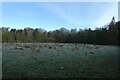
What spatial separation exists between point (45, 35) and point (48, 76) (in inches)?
2113

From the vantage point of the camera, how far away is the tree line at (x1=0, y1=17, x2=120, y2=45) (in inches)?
1764

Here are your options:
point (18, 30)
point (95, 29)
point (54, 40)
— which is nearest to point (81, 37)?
point (95, 29)

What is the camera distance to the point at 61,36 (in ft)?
198

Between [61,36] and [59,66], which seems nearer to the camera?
[59,66]

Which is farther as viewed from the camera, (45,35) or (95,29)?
(45,35)

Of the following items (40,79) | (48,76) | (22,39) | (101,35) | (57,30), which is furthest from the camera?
(57,30)

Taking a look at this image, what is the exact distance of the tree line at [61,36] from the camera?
44.8 metres

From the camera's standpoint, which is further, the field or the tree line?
the tree line

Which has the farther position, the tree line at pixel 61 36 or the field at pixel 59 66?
the tree line at pixel 61 36

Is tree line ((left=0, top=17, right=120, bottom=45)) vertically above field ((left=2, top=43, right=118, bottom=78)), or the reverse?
tree line ((left=0, top=17, right=120, bottom=45))

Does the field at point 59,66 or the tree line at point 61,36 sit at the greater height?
the tree line at point 61,36

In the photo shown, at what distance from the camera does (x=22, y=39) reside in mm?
57438

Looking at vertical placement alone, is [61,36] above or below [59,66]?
above

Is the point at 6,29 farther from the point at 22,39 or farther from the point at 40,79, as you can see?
the point at 40,79
